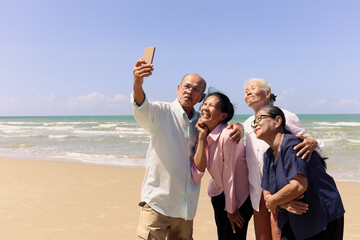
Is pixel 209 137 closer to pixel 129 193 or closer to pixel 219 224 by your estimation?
pixel 219 224

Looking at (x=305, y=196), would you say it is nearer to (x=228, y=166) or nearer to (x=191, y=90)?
(x=228, y=166)

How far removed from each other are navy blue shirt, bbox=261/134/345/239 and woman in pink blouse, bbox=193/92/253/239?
1.83 feet

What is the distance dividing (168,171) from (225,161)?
519mm

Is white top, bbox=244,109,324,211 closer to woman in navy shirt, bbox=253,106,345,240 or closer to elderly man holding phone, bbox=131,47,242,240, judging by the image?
elderly man holding phone, bbox=131,47,242,240

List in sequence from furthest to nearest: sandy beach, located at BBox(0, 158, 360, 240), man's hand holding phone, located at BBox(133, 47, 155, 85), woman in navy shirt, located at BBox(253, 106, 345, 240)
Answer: sandy beach, located at BBox(0, 158, 360, 240)
man's hand holding phone, located at BBox(133, 47, 155, 85)
woman in navy shirt, located at BBox(253, 106, 345, 240)

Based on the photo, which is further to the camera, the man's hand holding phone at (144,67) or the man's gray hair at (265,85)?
the man's gray hair at (265,85)

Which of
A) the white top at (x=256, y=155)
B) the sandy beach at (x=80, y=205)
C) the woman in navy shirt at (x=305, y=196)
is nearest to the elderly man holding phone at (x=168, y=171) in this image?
the white top at (x=256, y=155)

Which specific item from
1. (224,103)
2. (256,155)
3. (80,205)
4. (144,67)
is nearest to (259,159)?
(256,155)

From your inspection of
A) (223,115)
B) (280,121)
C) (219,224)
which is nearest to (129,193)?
(219,224)

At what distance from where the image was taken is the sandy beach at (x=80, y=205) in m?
5.03

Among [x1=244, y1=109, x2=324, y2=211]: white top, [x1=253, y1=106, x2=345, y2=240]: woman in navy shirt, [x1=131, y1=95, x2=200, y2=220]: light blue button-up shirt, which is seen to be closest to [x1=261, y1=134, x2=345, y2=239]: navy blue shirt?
[x1=253, y1=106, x2=345, y2=240]: woman in navy shirt

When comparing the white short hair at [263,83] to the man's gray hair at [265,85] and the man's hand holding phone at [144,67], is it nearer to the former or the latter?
the man's gray hair at [265,85]

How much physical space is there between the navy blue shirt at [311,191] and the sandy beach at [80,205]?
3.08m

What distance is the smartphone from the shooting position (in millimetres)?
2350
